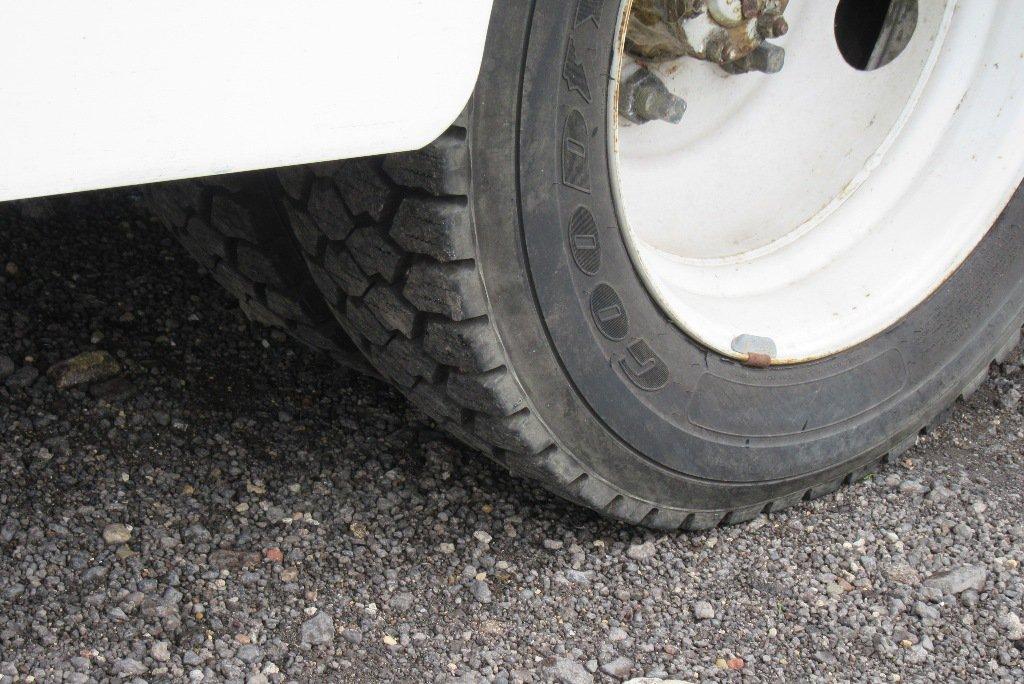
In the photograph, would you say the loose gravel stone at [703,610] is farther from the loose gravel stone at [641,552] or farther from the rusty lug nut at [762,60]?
the rusty lug nut at [762,60]

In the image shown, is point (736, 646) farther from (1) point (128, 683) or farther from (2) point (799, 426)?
(1) point (128, 683)

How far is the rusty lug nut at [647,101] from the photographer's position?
1695 mm

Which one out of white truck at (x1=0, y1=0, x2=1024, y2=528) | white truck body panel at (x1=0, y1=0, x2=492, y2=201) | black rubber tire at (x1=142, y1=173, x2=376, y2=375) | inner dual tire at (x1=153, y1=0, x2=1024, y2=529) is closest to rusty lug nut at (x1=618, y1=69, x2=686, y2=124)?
white truck at (x1=0, y1=0, x2=1024, y2=528)

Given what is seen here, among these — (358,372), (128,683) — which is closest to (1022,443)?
(358,372)

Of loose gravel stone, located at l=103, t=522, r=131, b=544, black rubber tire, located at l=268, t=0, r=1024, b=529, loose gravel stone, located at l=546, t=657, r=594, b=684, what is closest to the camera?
black rubber tire, located at l=268, t=0, r=1024, b=529

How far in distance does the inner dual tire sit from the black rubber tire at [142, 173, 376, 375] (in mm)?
67

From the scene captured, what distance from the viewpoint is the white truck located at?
897 millimetres

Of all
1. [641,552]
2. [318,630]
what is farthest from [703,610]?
[318,630]

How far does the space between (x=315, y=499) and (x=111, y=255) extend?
79 cm

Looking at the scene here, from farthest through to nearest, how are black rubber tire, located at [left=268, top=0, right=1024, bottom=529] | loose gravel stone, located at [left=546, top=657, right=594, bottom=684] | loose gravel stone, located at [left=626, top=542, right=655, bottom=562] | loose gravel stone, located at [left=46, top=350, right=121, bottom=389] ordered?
loose gravel stone, located at [left=46, top=350, right=121, bottom=389]
loose gravel stone, located at [left=626, top=542, right=655, bottom=562]
loose gravel stone, located at [left=546, top=657, right=594, bottom=684]
black rubber tire, located at [left=268, top=0, right=1024, bottom=529]

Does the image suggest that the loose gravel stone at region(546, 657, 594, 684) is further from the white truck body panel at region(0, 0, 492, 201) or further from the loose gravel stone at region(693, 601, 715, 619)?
the white truck body panel at region(0, 0, 492, 201)

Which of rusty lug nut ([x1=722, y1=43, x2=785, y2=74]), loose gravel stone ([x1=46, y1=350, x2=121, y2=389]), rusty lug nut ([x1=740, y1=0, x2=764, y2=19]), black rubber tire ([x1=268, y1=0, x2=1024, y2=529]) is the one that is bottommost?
loose gravel stone ([x1=46, y1=350, x2=121, y2=389])

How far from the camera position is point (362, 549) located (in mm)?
1621

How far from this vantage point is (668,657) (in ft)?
4.94
